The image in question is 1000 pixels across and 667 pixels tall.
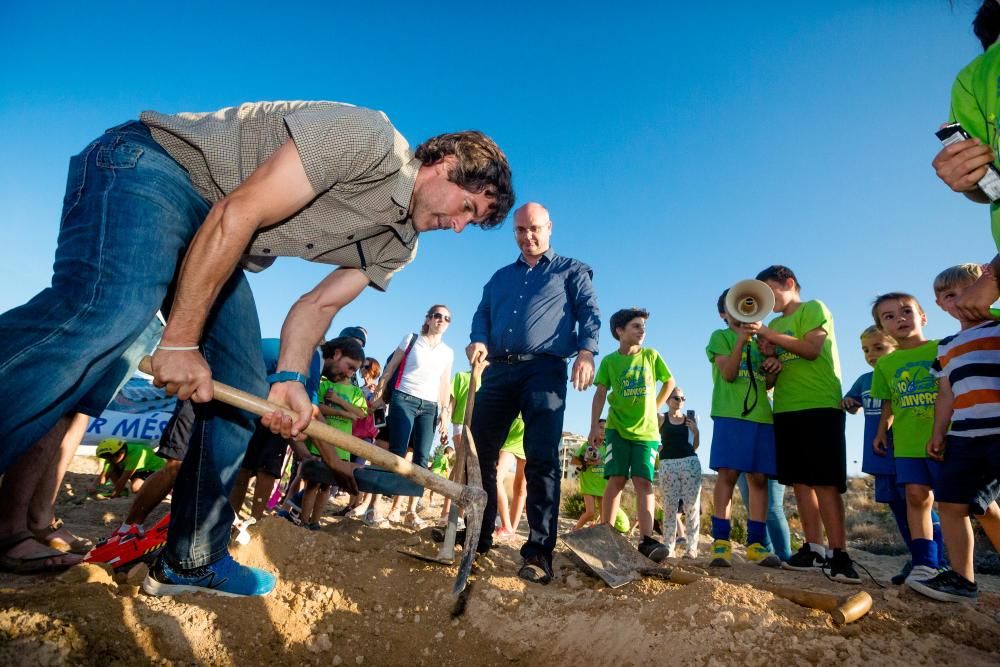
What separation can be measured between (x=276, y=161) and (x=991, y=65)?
206 cm

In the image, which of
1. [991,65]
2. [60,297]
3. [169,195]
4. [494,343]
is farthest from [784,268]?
[60,297]

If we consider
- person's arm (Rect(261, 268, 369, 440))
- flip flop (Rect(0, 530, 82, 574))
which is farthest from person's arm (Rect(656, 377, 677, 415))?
flip flop (Rect(0, 530, 82, 574))

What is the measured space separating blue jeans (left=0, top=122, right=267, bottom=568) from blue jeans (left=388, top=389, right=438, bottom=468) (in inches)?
125

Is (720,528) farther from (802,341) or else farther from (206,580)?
(206,580)

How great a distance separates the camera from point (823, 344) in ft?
13.4

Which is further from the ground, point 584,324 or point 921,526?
point 584,324

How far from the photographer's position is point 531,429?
3471mm

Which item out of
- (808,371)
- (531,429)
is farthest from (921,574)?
(531,429)

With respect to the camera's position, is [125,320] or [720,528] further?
[720,528]

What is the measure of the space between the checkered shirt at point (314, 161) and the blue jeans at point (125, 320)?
3.4 inches

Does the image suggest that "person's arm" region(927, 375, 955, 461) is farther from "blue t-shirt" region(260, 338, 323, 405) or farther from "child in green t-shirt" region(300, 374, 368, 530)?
"child in green t-shirt" region(300, 374, 368, 530)

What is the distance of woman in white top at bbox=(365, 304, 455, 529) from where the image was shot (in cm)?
555

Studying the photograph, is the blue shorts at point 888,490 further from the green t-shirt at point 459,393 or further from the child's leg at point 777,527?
the green t-shirt at point 459,393

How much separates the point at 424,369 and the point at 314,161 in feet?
13.1
